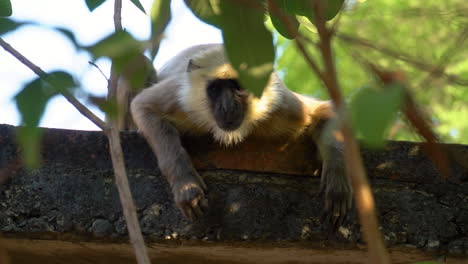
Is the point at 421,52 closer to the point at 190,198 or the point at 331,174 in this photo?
the point at 190,198

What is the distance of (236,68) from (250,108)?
10.6 ft

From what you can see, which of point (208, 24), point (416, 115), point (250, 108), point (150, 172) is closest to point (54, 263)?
point (150, 172)

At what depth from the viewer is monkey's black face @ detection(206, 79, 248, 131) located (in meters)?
4.26

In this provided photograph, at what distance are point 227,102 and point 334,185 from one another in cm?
112

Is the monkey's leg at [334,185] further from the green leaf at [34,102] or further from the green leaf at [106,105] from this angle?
the green leaf at [34,102]

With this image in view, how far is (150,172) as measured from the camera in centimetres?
354

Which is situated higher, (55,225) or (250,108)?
(250,108)

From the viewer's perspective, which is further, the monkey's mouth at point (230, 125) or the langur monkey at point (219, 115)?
the monkey's mouth at point (230, 125)

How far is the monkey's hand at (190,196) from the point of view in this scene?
127 inches

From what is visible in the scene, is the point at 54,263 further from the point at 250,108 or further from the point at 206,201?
the point at 250,108

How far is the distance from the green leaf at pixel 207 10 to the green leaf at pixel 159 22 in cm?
9

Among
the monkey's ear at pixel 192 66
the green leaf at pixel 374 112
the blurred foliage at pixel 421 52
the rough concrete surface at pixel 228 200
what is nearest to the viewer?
the green leaf at pixel 374 112

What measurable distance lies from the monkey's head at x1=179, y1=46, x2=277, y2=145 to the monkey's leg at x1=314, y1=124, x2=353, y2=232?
0.51 m

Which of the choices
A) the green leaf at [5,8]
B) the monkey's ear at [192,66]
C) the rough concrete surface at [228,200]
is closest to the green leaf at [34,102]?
the green leaf at [5,8]
